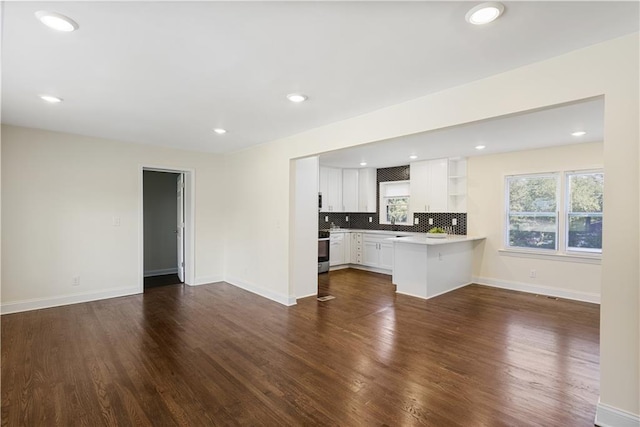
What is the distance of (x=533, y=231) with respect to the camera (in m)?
5.45

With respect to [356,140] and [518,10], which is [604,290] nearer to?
[518,10]

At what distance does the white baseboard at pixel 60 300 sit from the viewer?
13.5 feet

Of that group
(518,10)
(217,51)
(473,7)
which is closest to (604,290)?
(518,10)

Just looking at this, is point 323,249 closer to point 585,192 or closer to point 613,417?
point 585,192

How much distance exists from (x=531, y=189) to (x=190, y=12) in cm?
577

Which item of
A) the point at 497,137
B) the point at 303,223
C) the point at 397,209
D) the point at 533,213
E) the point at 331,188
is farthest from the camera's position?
the point at 331,188

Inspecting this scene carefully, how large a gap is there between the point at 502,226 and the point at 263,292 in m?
4.31

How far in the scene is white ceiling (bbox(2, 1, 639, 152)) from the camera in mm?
1689

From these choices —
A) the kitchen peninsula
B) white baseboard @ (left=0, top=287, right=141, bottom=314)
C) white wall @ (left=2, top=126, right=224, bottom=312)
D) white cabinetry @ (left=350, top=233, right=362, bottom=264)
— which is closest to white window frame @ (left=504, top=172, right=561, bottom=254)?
the kitchen peninsula

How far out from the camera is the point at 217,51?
82.8 inches

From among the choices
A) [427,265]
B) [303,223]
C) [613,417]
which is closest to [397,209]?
[427,265]

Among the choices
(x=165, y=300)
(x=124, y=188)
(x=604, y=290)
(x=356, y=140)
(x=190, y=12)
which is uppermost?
(x=190, y=12)

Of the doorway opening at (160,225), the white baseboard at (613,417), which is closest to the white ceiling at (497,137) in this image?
the white baseboard at (613,417)

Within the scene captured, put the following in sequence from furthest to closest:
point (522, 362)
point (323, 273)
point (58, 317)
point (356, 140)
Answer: point (323, 273) < point (58, 317) < point (356, 140) < point (522, 362)
